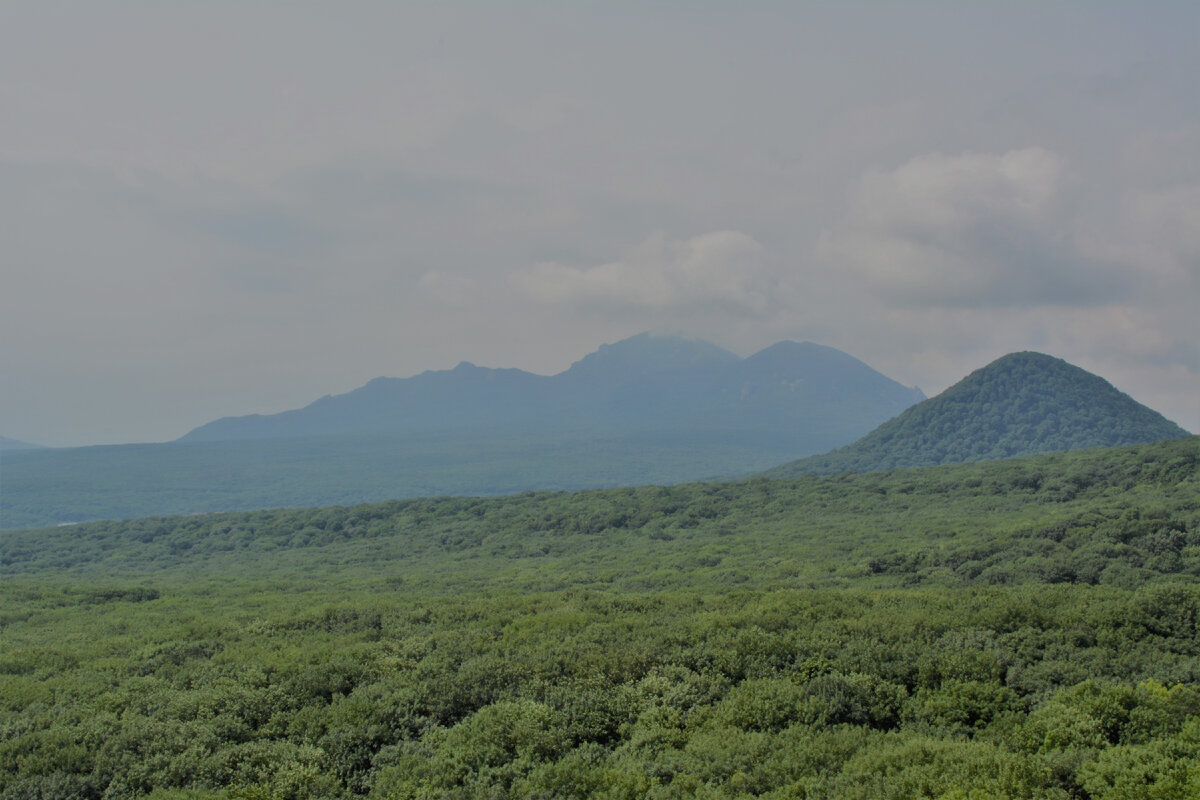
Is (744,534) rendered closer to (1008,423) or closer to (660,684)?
(660,684)

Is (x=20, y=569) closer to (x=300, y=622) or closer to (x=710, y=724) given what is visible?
(x=300, y=622)

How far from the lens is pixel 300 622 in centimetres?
2089

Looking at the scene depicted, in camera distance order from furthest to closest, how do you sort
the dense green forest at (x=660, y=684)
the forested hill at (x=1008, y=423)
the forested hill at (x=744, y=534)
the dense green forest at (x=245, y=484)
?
1. the dense green forest at (x=245, y=484)
2. the forested hill at (x=1008, y=423)
3. the forested hill at (x=744, y=534)
4. the dense green forest at (x=660, y=684)

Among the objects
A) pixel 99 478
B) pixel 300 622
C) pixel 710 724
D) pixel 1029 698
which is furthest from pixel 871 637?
pixel 99 478

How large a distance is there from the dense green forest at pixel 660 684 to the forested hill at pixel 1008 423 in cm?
6836

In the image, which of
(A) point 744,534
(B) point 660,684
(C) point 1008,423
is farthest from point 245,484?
(B) point 660,684

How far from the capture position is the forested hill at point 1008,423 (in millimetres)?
94312

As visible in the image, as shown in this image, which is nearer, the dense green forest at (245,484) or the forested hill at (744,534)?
the forested hill at (744,534)

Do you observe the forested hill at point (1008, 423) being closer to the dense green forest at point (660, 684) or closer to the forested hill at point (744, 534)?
the forested hill at point (744, 534)

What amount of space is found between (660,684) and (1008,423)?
102 metres

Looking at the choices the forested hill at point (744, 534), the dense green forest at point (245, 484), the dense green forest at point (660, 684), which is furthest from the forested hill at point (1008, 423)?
the dense green forest at point (245, 484)

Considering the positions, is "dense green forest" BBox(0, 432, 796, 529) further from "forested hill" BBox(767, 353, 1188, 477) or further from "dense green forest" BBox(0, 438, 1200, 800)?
"dense green forest" BBox(0, 438, 1200, 800)

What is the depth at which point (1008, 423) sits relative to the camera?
100m

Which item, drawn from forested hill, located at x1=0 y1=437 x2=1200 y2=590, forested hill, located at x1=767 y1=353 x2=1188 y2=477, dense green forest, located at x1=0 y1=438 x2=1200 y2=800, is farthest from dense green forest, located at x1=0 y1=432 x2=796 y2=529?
dense green forest, located at x1=0 y1=438 x2=1200 y2=800
